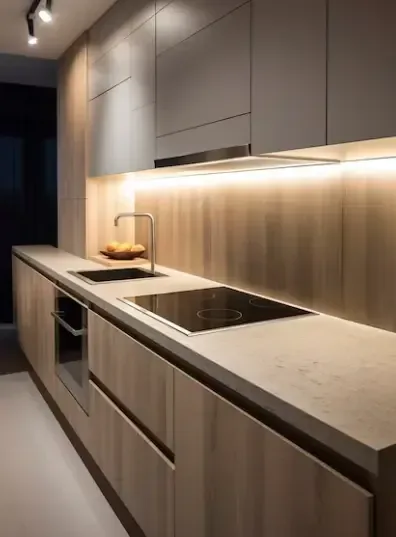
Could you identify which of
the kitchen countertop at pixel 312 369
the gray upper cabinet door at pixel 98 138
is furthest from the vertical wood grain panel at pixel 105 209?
the kitchen countertop at pixel 312 369

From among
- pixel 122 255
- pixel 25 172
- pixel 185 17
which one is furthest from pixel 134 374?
pixel 25 172

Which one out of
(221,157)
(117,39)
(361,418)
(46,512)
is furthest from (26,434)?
(361,418)

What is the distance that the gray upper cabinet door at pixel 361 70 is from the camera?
4.18ft

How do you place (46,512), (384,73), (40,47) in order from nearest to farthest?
(384,73) < (46,512) < (40,47)

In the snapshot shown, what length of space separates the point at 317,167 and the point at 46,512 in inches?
69.0

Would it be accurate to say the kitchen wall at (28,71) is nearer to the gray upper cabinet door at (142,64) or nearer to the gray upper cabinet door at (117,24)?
the gray upper cabinet door at (117,24)

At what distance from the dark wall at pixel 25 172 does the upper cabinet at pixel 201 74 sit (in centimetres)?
332

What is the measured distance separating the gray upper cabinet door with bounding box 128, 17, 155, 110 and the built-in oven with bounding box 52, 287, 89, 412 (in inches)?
40.3

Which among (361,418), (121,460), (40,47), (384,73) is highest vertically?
(40,47)

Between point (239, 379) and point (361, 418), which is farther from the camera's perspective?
point (239, 379)

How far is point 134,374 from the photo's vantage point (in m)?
1.94

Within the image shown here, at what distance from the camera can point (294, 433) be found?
115 centimetres

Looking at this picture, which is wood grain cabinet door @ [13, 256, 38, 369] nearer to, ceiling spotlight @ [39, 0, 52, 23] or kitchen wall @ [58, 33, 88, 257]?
kitchen wall @ [58, 33, 88, 257]

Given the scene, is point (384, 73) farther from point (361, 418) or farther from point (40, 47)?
point (40, 47)
